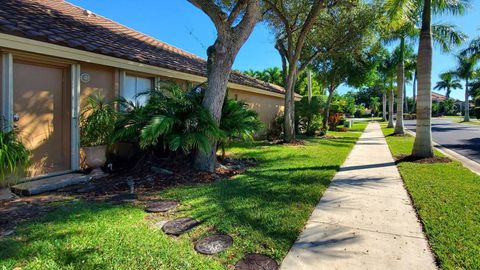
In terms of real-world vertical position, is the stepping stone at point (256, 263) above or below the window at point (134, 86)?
below

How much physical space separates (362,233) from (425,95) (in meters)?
7.68

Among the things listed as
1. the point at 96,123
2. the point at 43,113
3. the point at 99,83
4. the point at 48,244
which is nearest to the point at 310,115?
the point at 99,83

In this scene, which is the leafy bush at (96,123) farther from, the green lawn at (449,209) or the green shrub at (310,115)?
the green shrub at (310,115)

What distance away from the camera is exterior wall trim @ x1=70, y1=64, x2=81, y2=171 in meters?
7.34

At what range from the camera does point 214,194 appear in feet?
→ 19.5

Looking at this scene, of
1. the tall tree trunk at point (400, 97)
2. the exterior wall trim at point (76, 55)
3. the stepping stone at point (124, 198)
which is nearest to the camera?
the stepping stone at point (124, 198)

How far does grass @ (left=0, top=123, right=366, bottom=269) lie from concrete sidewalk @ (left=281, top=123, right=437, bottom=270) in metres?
0.23

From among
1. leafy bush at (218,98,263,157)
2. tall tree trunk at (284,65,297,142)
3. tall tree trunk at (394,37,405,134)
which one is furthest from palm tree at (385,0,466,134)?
leafy bush at (218,98,263,157)

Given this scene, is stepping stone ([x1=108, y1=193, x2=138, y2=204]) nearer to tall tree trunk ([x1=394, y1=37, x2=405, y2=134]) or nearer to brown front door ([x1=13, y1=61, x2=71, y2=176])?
brown front door ([x1=13, y1=61, x2=71, y2=176])

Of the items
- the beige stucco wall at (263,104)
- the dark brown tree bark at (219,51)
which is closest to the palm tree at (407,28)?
the dark brown tree bark at (219,51)

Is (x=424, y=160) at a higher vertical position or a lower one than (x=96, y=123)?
lower

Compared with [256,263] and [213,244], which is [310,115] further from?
[256,263]

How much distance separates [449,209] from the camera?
518 centimetres

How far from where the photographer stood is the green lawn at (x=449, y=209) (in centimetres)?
369
